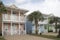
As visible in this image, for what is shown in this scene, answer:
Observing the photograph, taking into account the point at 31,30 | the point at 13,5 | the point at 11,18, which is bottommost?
the point at 31,30

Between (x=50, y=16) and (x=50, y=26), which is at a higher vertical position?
(x=50, y=16)

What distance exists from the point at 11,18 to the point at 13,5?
113 inches

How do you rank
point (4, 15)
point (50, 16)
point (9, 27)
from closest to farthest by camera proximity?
point (4, 15), point (9, 27), point (50, 16)

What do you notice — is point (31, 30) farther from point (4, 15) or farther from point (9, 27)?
point (4, 15)

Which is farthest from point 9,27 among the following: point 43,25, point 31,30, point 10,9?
point 43,25

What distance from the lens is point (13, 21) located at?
3133cm

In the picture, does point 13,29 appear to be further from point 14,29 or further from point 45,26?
point 45,26

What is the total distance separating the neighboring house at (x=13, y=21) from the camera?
29891 mm

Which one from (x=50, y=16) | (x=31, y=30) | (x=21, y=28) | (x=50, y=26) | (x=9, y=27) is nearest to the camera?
(x=9, y=27)

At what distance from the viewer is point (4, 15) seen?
1159 inches

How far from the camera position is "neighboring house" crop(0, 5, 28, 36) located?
29.9 m

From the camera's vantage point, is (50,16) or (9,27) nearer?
(9,27)

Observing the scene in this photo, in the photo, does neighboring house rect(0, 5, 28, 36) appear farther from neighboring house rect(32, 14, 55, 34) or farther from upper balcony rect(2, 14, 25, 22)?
neighboring house rect(32, 14, 55, 34)

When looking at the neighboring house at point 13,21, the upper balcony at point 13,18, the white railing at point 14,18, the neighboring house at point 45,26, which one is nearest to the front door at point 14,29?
the neighboring house at point 13,21
